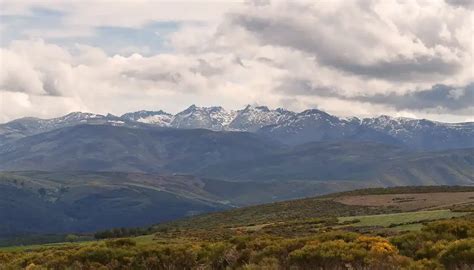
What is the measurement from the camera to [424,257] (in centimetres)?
3922

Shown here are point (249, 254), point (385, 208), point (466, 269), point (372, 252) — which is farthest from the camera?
point (385, 208)

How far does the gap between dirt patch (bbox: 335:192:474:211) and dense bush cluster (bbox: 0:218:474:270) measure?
65.3 meters

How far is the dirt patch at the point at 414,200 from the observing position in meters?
113

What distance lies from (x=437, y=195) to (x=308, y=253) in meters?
103


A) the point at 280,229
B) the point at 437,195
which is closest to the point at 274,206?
the point at 437,195

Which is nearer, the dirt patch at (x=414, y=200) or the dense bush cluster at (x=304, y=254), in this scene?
the dense bush cluster at (x=304, y=254)

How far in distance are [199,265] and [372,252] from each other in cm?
1322

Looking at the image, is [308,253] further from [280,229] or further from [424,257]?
[280,229]

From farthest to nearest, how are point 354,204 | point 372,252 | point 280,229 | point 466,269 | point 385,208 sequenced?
point 354,204, point 385,208, point 280,229, point 372,252, point 466,269

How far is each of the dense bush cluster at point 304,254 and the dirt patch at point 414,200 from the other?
214 ft

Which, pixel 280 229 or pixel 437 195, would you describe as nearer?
pixel 280 229

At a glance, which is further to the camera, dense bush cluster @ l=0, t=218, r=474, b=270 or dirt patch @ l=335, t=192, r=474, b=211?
dirt patch @ l=335, t=192, r=474, b=211

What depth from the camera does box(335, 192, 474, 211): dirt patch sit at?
11278 cm

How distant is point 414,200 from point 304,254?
93.4 meters
